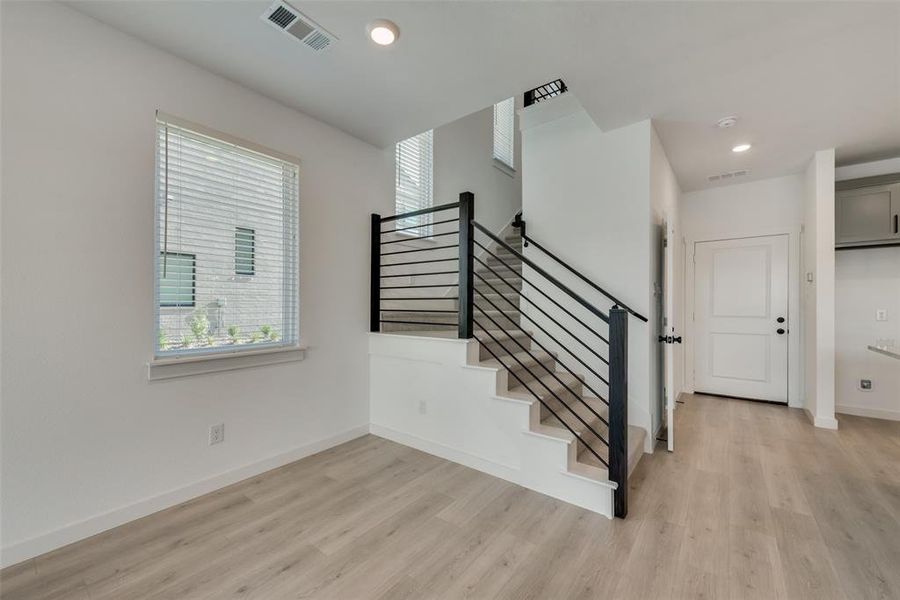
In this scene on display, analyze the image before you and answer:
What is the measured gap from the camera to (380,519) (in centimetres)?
203

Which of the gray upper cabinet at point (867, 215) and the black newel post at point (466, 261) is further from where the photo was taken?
the gray upper cabinet at point (867, 215)

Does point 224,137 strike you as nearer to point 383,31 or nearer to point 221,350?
point 383,31

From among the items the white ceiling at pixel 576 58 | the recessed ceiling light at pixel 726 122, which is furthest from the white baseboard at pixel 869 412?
the recessed ceiling light at pixel 726 122

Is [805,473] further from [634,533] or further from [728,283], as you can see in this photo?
[728,283]

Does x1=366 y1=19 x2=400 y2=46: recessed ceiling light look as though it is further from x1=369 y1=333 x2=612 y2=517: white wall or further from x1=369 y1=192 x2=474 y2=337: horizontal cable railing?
x1=369 y1=333 x2=612 y2=517: white wall

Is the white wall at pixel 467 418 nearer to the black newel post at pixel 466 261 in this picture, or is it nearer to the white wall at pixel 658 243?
the black newel post at pixel 466 261

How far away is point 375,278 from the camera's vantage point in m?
3.32

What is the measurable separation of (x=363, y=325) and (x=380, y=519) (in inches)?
65.4

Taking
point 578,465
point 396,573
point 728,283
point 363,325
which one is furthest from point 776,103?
point 396,573

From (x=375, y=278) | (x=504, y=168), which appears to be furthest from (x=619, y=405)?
(x=504, y=168)

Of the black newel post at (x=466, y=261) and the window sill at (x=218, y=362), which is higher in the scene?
the black newel post at (x=466, y=261)

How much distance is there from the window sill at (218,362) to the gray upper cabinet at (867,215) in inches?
215

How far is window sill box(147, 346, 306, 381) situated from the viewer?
2092 mm

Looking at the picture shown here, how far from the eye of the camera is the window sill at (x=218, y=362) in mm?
2092
